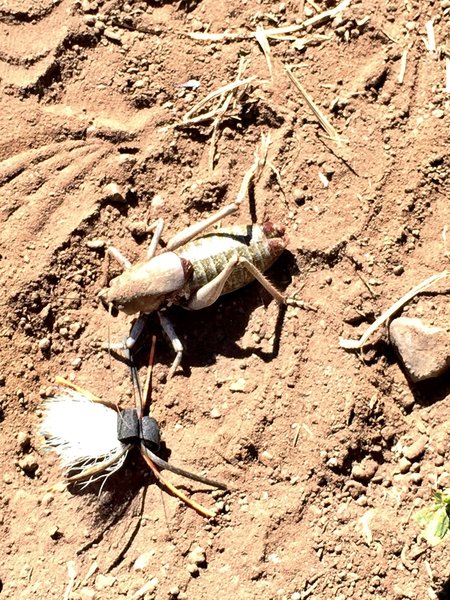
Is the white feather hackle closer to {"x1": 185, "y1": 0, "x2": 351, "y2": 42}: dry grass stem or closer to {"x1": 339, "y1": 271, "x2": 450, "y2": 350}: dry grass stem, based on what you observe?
{"x1": 339, "y1": 271, "x2": 450, "y2": 350}: dry grass stem

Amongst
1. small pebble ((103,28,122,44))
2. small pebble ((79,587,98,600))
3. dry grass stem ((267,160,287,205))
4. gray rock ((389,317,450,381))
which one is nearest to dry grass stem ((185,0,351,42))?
small pebble ((103,28,122,44))

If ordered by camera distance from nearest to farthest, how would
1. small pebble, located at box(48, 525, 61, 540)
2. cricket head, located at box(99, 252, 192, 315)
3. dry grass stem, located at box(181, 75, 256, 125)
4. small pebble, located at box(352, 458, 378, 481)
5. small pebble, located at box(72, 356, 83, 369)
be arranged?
small pebble, located at box(352, 458, 378, 481)
small pebble, located at box(48, 525, 61, 540)
cricket head, located at box(99, 252, 192, 315)
small pebble, located at box(72, 356, 83, 369)
dry grass stem, located at box(181, 75, 256, 125)

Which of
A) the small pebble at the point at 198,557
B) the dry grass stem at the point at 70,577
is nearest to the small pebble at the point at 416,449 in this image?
the small pebble at the point at 198,557

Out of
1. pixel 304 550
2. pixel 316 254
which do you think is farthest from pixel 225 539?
pixel 316 254

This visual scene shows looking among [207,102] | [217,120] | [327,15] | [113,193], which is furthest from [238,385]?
[327,15]

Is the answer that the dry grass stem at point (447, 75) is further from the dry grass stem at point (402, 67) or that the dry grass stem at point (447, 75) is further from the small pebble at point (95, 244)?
the small pebble at point (95, 244)

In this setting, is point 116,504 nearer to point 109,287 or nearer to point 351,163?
point 109,287

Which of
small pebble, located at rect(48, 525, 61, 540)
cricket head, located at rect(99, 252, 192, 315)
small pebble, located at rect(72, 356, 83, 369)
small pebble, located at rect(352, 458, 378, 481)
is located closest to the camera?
small pebble, located at rect(352, 458, 378, 481)
